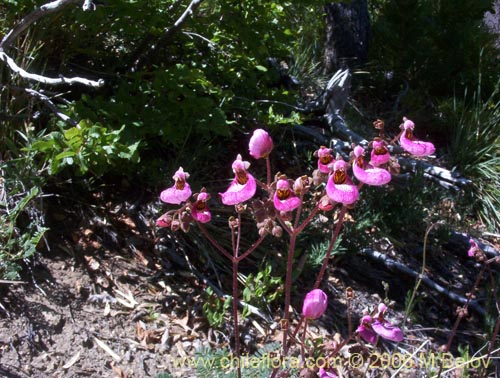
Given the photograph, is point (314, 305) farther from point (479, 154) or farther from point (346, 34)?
point (346, 34)

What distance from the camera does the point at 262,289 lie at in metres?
2.65

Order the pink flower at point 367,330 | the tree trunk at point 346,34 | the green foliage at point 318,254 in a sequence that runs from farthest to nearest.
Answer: the tree trunk at point 346,34 → the green foliage at point 318,254 → the pink flower at point 367,330

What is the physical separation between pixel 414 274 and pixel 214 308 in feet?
4.32

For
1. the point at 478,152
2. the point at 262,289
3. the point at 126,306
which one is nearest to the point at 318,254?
the point at 262,289

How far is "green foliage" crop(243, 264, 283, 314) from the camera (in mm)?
2652

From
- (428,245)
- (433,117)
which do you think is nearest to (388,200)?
(428,245)

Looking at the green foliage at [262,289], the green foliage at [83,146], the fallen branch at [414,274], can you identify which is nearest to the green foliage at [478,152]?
the fallen branch at [414,274]

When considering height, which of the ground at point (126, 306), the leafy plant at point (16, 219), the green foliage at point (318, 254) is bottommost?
the ground at point (126, 306)

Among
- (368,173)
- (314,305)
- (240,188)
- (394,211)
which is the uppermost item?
(368,173)

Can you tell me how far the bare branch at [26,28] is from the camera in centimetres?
246

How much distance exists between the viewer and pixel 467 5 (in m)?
5.50

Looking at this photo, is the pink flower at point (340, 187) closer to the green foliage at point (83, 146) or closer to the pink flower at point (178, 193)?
the pink flower at point (178, 193)

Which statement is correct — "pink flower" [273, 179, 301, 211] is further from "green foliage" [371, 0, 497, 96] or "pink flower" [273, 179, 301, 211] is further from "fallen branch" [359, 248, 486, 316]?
"green foliage" [371, 0, 497, 96]

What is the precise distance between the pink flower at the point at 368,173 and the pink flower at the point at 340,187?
0.13ft
